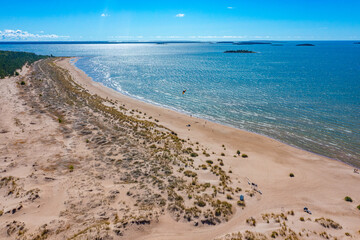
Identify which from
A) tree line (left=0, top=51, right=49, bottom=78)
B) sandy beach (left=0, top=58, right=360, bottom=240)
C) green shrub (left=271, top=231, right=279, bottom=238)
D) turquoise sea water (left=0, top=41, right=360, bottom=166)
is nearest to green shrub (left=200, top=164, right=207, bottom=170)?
sandy beach (left=0, top=58, right=360, bottom=240)

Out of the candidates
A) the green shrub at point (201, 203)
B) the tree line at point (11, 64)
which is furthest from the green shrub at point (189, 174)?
the tree line at point (11, 64)

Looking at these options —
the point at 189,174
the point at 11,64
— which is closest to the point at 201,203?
the point at 189,174

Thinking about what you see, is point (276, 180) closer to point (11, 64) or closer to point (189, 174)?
point (189, 174)

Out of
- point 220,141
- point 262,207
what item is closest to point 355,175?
point 262,207

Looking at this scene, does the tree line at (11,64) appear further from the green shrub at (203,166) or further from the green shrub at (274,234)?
the green shrub at (274,234)

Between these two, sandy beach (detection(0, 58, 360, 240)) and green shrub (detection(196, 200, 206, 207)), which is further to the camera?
green shrub (detection(196, 200, 206, 207))

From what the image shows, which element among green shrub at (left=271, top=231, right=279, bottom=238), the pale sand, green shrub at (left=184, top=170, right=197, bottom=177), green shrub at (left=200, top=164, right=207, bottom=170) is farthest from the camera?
green shrub at (left=200, top=164, right=207, bottom=170)

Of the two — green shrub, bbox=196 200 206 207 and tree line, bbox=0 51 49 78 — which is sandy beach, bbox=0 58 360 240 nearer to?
green shrub, bbox=196 200 206 207
